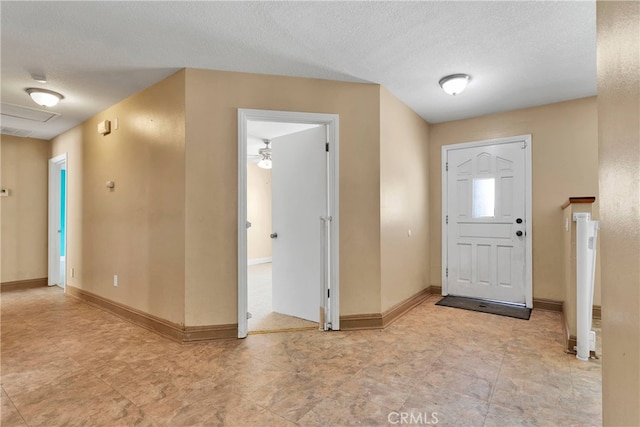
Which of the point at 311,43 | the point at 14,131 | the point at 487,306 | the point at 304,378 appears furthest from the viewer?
the point at 14,131

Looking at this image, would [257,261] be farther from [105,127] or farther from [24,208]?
[105,127]

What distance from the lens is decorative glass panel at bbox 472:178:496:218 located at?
404cm

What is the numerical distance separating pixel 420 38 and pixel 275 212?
226cm

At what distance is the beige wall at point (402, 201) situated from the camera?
3.27m

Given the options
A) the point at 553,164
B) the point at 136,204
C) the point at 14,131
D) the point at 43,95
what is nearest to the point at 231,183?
the point at 136,204

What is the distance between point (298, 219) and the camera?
3.43 m

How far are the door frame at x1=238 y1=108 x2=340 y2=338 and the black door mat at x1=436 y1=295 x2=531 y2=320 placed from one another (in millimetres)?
1675

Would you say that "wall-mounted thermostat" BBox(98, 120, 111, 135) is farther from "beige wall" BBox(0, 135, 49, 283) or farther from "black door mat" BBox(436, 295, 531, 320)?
"black door mat" BBox(436, 295, 531, 320)

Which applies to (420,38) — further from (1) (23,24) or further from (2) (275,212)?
(1) (23,24)

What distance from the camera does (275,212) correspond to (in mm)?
3680

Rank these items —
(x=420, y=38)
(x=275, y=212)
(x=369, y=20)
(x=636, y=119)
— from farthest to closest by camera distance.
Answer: (x=275, y=212) < (x=420, y=38) < (x=369, y=20) < (x=636, y=119)

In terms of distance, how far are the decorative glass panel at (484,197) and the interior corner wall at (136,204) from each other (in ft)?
11.7

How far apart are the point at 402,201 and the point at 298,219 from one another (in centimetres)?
124

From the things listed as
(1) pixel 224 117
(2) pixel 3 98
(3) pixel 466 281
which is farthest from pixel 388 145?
(2) pixel 3 98
